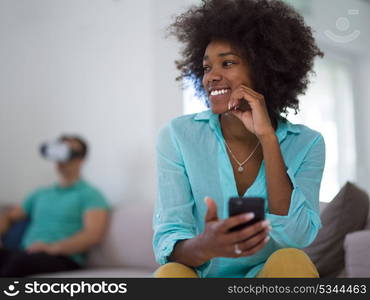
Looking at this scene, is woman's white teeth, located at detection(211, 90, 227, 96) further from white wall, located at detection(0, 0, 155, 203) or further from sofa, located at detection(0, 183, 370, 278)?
white wall, located at detection(0, 0, 155, 203)

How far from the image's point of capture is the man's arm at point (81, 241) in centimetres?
184

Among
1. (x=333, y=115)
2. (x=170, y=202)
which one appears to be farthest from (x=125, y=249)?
(x=170, y=202)

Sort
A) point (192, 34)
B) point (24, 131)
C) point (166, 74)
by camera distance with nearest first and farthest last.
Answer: point (192, 34) → point (166, 74) → point (24, 131)

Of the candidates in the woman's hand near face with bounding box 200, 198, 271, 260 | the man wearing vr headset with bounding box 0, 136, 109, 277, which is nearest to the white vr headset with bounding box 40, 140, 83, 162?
the man wearing vr headset with bounding box 0, 136, 109, 277

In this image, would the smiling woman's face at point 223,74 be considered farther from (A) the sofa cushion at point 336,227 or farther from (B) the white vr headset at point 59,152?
(B) the white vr headset at point 59,152

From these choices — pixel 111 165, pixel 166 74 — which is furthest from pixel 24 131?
pixel 166 74

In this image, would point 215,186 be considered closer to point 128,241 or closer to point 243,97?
point 243,97

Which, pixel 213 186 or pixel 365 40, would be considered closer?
pixel 213 186

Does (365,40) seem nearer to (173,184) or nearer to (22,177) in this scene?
(173,184)

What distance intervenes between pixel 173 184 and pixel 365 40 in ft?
1.88

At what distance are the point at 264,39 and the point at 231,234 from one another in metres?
0.34

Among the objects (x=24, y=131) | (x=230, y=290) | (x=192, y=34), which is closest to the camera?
(x=230, y=290)

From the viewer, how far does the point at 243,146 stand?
878mm

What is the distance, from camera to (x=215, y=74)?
0.82 meters
